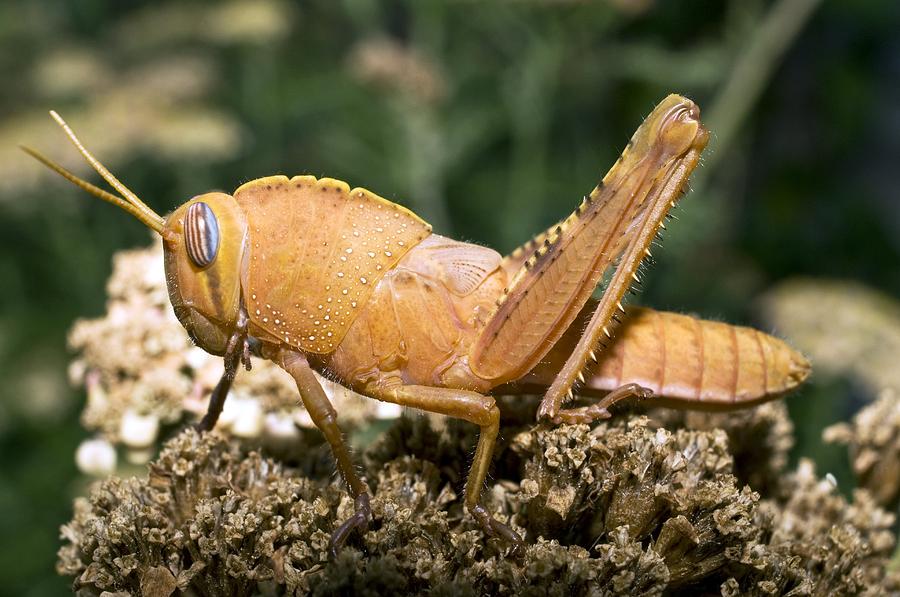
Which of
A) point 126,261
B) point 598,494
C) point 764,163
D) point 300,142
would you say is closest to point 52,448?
point 126,261

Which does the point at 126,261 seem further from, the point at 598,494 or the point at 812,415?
the point at 812,415

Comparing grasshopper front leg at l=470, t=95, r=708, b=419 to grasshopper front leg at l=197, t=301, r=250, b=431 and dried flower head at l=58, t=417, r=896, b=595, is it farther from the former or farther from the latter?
grasshopper front leg at l=197, t=301, r=250, b=431

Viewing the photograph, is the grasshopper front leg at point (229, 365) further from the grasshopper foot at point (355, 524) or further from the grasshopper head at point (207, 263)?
the grasshopper foot at point (355, 524)

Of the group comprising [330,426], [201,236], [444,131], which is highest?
[444,131]

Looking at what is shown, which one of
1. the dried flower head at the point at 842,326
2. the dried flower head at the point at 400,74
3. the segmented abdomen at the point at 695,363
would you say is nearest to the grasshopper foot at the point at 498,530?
the segmented abdomen at the point at 695,363

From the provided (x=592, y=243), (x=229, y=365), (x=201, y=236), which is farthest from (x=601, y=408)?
(x=201, y=236)

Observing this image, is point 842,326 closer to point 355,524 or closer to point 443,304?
point 443,304

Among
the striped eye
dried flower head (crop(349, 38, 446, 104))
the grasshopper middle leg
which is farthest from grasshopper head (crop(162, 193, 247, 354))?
dried flower head (crop(349, 38, 446, 104))
